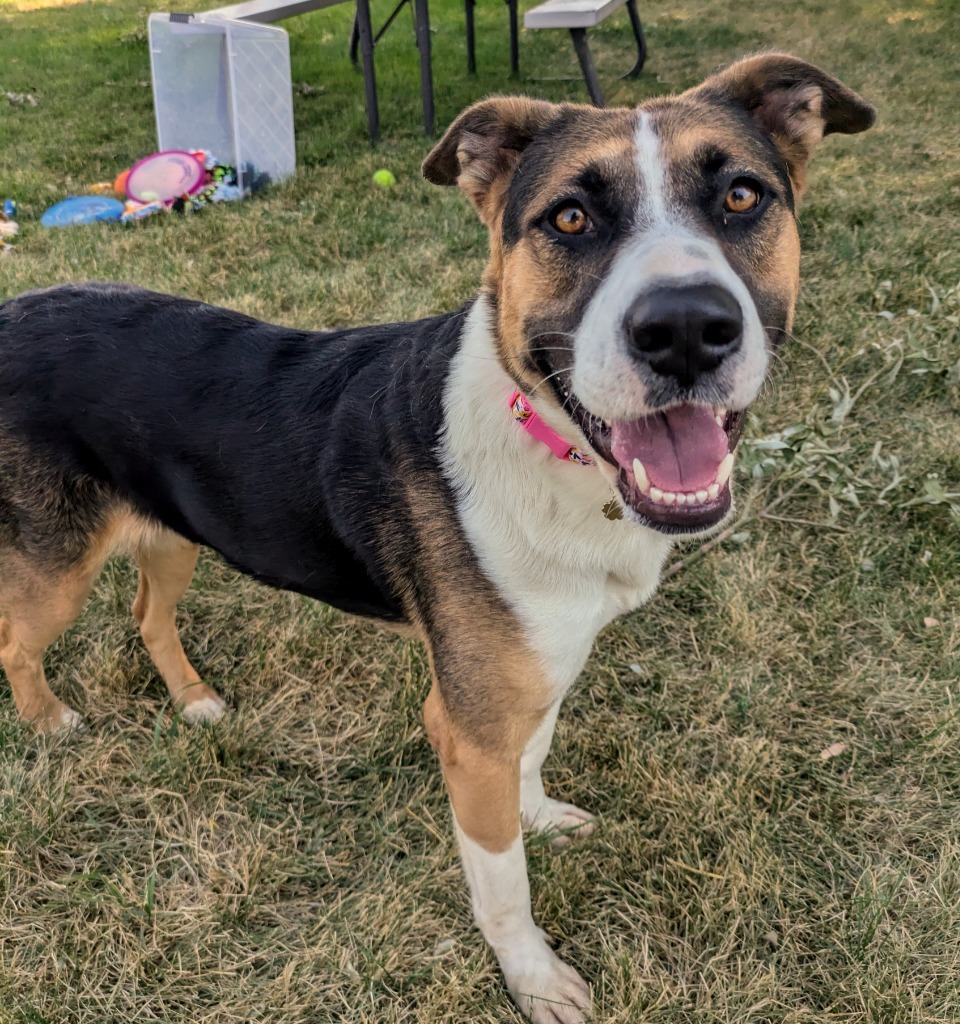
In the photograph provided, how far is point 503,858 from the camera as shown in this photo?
2459 mm

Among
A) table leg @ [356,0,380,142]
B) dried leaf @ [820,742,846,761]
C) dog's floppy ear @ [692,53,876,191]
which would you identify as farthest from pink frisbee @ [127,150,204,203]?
dried leaf @ [820,742,846,761]

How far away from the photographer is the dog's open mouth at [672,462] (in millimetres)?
2031

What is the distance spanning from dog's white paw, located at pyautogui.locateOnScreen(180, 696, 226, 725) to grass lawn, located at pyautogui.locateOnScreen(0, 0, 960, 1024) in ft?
0.30

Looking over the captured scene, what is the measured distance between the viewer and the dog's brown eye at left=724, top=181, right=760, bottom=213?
7.20ft

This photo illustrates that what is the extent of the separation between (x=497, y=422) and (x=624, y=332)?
1.88ft

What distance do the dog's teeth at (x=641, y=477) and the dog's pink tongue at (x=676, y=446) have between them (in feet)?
0.06

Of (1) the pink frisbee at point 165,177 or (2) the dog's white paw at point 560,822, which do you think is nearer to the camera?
(2) the dog's white paw at point 560,822

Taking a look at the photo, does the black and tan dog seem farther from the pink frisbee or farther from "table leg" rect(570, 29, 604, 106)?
"table leg" rect(570, 29, 604, 106)

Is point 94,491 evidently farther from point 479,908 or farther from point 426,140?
point 426,140

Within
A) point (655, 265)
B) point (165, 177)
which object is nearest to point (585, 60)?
point (165, 177)

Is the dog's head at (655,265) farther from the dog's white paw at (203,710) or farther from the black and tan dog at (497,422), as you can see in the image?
the dog's white paw at (203,710)

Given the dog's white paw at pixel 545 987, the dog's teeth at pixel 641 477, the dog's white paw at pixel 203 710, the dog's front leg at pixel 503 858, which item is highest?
the dog's teeth at pixel 641 477

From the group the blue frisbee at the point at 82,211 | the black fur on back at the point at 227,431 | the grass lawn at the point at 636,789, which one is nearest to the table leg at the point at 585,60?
the grass lawn at the point at 636,789

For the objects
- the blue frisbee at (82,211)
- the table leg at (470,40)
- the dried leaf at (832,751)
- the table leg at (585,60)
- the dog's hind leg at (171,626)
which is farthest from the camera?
the table leg at (470,40)
